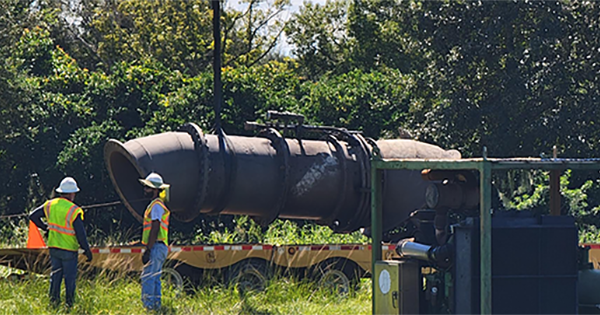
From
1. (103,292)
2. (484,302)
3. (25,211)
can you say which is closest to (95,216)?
(25,211)

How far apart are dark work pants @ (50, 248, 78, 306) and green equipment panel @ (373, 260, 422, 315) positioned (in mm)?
3778

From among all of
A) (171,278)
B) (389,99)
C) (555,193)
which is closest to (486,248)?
(555,193)

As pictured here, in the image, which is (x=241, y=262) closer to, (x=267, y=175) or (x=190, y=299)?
(x=267, y=175)

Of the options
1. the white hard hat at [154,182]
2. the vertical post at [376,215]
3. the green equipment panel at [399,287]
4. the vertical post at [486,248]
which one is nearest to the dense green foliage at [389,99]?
the white hard hat at [154,182]

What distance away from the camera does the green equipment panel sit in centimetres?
1034

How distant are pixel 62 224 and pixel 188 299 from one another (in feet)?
6.58

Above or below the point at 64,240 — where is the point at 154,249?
below

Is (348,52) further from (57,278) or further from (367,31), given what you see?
(57,278)

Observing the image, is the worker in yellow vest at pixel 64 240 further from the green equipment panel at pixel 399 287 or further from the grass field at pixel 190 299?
the green equipment panel at pixel 399 287

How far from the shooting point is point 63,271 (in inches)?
448

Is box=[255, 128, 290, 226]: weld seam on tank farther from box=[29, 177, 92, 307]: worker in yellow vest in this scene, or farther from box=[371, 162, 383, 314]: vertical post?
A: box=[29, 177, 92, 307]: worker in yellow vest

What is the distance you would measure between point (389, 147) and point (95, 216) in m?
7.67

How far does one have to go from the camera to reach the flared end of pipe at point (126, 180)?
13.7 m

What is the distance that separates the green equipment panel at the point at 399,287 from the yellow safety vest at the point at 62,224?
3846 mm
